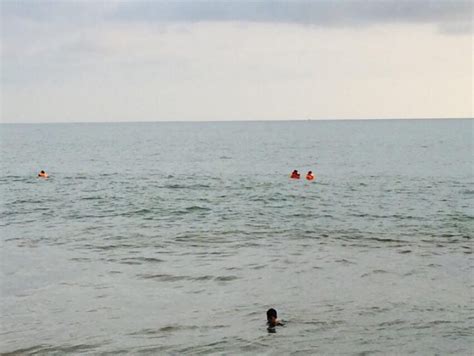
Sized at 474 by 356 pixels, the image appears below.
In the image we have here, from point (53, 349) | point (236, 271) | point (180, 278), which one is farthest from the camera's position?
point (236, 271)

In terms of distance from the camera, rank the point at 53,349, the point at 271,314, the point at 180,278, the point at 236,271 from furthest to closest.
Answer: the point at 236,271 < the point at 180,278 < the point at 271,314 < the point at 53,349

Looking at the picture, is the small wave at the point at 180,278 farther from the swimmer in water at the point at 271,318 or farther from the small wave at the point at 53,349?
the small wave at the point at 53,349

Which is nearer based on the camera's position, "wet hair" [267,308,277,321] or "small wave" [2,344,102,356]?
"small wave" [2,344,102,356]

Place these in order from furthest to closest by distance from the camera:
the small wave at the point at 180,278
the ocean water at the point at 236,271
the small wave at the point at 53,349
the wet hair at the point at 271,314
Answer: the small wave at the point at 180,278, the wet hair at the point at 271,314, the ocean water at the point at 236,271, the small wave at the point at 53,349

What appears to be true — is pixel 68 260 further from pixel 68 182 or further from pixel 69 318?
pixel 68 182

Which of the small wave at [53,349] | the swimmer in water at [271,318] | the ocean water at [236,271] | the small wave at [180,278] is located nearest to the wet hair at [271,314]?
the swimmer in water at [271,318]

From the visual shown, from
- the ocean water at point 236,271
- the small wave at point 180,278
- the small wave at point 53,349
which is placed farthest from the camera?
the small wave at point 180,278

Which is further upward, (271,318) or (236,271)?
(236,271)

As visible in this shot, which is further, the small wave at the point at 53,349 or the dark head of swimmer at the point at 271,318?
the dark head of swimmer at the point at 271,318

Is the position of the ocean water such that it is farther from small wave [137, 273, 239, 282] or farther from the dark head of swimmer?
the dark head of swimmer

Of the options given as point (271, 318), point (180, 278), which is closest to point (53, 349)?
point (271, 318)

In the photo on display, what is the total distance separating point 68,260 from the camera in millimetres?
24953

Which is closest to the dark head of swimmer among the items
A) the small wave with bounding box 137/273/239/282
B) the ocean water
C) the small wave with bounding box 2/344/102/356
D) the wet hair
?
the wet hair

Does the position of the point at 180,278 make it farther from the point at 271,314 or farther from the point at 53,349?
the point at 53,349
